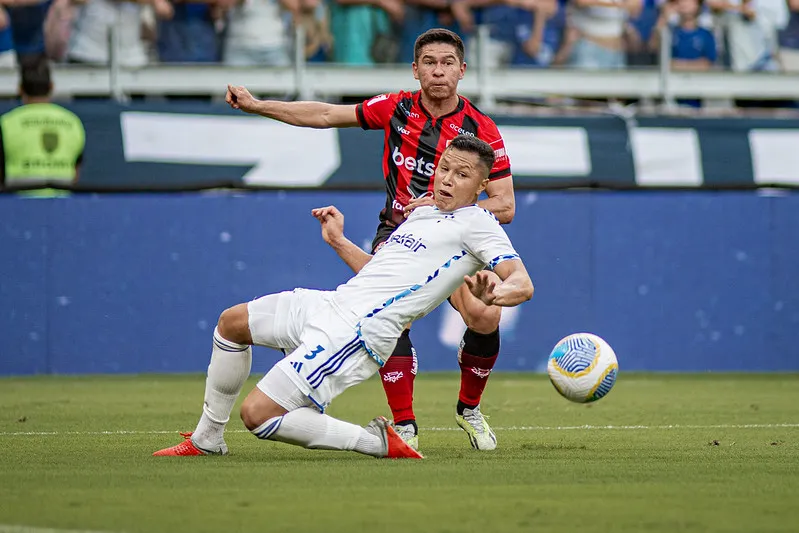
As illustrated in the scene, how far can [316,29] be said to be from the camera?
14758 mm

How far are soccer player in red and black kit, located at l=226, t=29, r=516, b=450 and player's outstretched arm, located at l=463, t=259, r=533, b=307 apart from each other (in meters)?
1.34

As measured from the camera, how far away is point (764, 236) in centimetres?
1361

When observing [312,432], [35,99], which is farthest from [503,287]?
[35,99]

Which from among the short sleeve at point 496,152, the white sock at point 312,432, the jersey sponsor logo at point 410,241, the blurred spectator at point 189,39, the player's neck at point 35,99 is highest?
the short sleeve at point 496,152

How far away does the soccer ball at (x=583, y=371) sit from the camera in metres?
7.58

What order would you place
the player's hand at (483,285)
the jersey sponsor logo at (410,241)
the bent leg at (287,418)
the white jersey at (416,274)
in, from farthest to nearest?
the jersey sponsor logo at (410,241) → the white jersey at (416,274) → the bent leg at (287,418) → the player's hand at (483,285)

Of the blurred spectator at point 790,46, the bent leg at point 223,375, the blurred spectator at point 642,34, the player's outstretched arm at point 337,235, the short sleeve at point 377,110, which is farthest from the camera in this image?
the blurred spectator at point 790,46

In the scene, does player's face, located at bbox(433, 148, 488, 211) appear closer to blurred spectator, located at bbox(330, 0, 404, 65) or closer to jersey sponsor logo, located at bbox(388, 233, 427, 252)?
jersey sponsor logo, located at bbox(388, 233, 427, 252)

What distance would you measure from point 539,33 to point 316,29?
2.35 meters

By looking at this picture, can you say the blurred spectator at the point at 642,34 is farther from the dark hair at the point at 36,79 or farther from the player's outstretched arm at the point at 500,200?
the player's outstretched arm at the point at 500,200

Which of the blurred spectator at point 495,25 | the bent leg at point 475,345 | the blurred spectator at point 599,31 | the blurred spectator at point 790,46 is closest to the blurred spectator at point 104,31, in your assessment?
the blurred spectator at point 495,25

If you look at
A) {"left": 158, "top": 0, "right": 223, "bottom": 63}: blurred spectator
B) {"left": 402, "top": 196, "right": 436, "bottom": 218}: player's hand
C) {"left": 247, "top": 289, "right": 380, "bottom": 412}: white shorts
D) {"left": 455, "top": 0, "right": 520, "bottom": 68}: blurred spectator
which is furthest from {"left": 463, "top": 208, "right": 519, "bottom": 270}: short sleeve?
{"left": 455, "top": 0, "right": 520, "bottom": 68}: blurred spectator

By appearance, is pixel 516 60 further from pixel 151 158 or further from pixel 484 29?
pixel 151 158

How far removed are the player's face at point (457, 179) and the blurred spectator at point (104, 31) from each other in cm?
827
